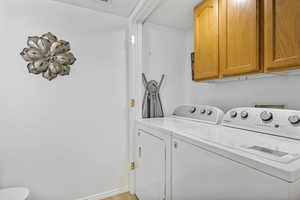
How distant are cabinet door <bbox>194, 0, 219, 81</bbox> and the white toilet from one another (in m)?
1.94

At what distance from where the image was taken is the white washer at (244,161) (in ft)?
2.02

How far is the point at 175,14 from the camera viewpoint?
187 cm

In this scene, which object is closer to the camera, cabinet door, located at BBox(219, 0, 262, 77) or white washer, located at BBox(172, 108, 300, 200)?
white washer, located at BBox(172, 108, 300, 200)

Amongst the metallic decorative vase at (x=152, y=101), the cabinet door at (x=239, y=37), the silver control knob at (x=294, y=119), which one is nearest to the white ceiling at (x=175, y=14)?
the cabinet door at (x=239, y=37)

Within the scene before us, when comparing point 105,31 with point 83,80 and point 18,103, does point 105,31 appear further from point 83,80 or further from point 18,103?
point 18,103

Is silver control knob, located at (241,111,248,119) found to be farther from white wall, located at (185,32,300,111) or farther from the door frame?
the door frame

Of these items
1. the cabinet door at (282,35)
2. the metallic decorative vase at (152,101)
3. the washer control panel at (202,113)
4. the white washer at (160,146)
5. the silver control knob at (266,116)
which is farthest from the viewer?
the metallic decorative vase at (152,101)

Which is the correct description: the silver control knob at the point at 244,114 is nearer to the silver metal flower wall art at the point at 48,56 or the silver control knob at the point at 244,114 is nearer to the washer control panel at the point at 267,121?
the washer control panel at the point at 267,121

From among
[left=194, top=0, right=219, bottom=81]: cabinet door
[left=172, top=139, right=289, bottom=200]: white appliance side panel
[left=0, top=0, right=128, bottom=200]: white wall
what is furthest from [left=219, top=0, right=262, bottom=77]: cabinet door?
[left=0, top=0, right=128, bottom=200]: white wall

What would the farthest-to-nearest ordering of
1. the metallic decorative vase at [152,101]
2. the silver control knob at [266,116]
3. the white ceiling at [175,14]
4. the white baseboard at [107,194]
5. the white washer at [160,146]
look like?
the metallic decorative vase at [152,101]
the white baseboard at [107,194]
the white ceiling at [175,14]
the white washer at [160,146]
the silver control knob at [266,116]

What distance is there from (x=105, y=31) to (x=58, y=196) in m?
1.99

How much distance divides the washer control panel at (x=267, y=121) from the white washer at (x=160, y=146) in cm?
17

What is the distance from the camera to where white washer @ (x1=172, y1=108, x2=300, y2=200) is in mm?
614

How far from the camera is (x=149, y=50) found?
2102 mm
